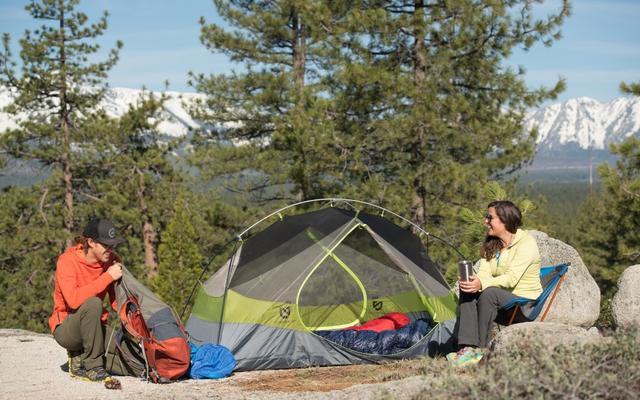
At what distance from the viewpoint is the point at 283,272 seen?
772cm

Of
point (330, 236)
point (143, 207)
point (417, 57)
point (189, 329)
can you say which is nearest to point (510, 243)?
point (330, 236)

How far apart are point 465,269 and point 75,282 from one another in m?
3.39

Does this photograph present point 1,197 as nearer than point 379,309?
No

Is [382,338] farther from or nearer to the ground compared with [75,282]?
nearer to the ground

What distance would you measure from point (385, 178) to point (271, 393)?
9998 mm

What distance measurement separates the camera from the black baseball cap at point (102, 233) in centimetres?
641

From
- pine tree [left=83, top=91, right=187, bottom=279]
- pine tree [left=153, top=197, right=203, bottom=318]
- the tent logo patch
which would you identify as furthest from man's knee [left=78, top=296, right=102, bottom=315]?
pine tree [left=153, top=197, right=203, bottom=318]

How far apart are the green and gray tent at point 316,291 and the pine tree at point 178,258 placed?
14652mm

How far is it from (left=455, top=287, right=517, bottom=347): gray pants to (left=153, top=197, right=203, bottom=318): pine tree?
17367 millimetres

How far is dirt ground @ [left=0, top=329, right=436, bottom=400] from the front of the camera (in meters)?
5.79

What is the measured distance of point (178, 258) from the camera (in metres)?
23.4

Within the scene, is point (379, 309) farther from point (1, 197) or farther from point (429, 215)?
point (1, 197)

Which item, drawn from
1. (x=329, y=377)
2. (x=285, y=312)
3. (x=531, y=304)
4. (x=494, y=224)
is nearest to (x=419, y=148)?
(x=285, y=312)

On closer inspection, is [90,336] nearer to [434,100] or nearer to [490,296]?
[490,296]
